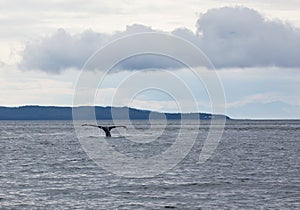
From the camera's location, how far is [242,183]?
58.7 metres

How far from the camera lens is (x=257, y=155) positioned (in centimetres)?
9612

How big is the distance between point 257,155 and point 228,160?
38.1ft

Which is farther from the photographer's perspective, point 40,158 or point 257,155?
point 257,155

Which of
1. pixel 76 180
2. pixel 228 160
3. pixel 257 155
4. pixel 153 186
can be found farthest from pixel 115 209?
pixel 257 155

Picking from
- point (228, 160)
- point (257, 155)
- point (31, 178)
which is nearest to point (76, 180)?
point (31, 178)

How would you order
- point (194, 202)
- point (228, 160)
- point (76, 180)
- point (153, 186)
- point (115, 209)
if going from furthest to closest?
1. point (228, 160)
2. point (76, 180)
3. point (153, 186)
4. point (194, 202)
5. point (115, 209)

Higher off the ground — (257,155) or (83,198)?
(257,155)

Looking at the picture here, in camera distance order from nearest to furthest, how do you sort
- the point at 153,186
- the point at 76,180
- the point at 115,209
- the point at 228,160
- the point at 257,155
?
the point at 115,209, the point at 153,186, the point at 76,180, the point at 228,160, the point at 257,155

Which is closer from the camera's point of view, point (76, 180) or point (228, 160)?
point (76, 180)

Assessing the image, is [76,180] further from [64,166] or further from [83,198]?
[64,166]

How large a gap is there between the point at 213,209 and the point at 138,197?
6812 mm

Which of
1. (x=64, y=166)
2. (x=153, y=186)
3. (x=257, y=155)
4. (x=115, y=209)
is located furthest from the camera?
(x=257, y=155)

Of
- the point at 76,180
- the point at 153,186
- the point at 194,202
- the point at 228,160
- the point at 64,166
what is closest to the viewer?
the point at 194,202

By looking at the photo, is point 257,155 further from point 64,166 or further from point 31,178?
point 31,178
